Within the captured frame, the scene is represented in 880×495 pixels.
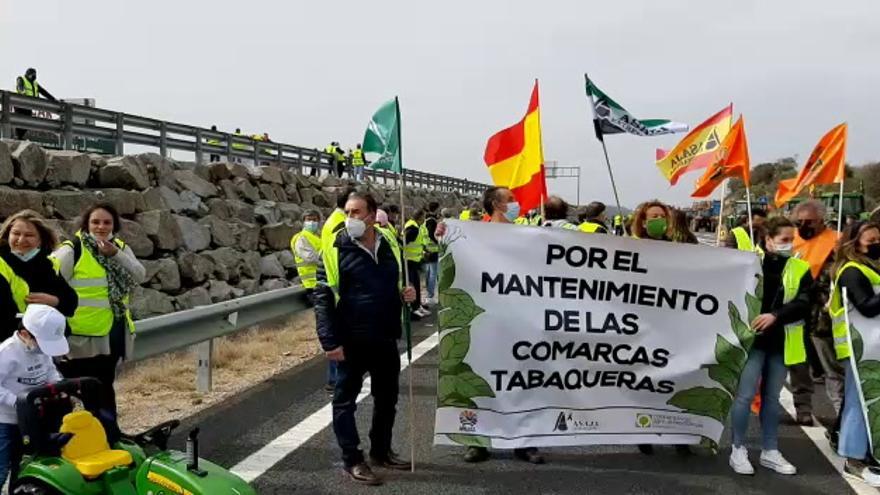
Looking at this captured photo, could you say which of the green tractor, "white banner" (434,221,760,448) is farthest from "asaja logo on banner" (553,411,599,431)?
the green tractor

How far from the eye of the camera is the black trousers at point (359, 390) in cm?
489

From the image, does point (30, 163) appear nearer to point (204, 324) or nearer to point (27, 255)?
point (204, 324)

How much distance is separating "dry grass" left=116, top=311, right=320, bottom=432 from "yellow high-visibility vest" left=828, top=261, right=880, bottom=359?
16.2 ft

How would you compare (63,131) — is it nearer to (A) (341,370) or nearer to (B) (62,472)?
(A) (341,370)

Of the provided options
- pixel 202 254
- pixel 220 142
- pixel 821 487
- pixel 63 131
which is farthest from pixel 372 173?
pixel 821 487

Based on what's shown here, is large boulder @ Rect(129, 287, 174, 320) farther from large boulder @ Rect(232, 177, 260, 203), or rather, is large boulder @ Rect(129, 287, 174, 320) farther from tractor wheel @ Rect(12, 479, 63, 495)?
tractor wheel @ Rect(12, 479, 63, 495)

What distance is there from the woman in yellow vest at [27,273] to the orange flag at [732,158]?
6119mm

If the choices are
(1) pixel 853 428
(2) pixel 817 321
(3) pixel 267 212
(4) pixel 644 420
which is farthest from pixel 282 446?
(3) pixel 267 212

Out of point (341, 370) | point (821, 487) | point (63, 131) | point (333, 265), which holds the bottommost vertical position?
point (821, 487)

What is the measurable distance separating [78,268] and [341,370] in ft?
6.10

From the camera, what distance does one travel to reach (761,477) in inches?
196

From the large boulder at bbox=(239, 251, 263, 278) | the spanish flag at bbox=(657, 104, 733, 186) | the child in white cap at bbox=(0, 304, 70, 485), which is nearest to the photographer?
the child in white cap at bbox=(0, 304, 70, 485)

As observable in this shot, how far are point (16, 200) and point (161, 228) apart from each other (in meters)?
2.92

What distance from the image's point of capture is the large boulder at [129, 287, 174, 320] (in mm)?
10664
